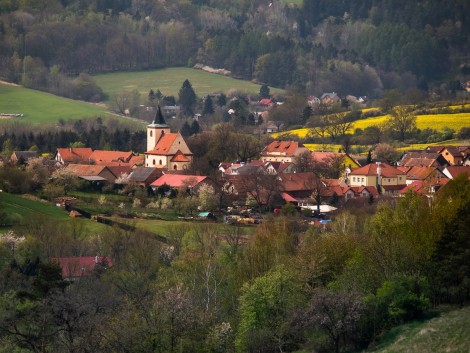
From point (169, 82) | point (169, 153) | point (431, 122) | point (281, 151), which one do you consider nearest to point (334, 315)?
point (169, 153)

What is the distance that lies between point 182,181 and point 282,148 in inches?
551

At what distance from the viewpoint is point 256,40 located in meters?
153

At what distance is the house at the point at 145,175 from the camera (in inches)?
2505

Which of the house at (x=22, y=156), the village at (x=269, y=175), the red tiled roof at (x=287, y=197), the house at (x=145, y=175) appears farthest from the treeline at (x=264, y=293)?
the house at (x=22, y=156)

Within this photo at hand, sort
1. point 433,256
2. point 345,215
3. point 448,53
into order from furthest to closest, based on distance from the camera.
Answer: point 448,53, point 345,215, point 433,256

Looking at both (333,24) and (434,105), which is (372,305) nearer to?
(434,105)

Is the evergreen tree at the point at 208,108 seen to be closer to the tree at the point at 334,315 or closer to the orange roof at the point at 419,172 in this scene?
the orange roof at the point at 419,172

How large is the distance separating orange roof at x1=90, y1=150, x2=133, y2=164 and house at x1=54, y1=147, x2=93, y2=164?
0.42 metres

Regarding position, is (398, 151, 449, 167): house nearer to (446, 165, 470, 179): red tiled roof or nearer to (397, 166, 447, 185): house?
(397, 166, 447, 185): house

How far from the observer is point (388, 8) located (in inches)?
7308

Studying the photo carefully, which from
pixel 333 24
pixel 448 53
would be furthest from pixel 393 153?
pixel 333 24

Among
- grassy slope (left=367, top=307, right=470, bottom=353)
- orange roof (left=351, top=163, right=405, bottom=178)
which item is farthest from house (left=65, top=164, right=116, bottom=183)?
grassy slope (left=367, top=307, right=470, bottom=353)

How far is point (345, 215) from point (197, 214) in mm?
10100

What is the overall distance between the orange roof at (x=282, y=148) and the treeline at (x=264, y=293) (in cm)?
3365
